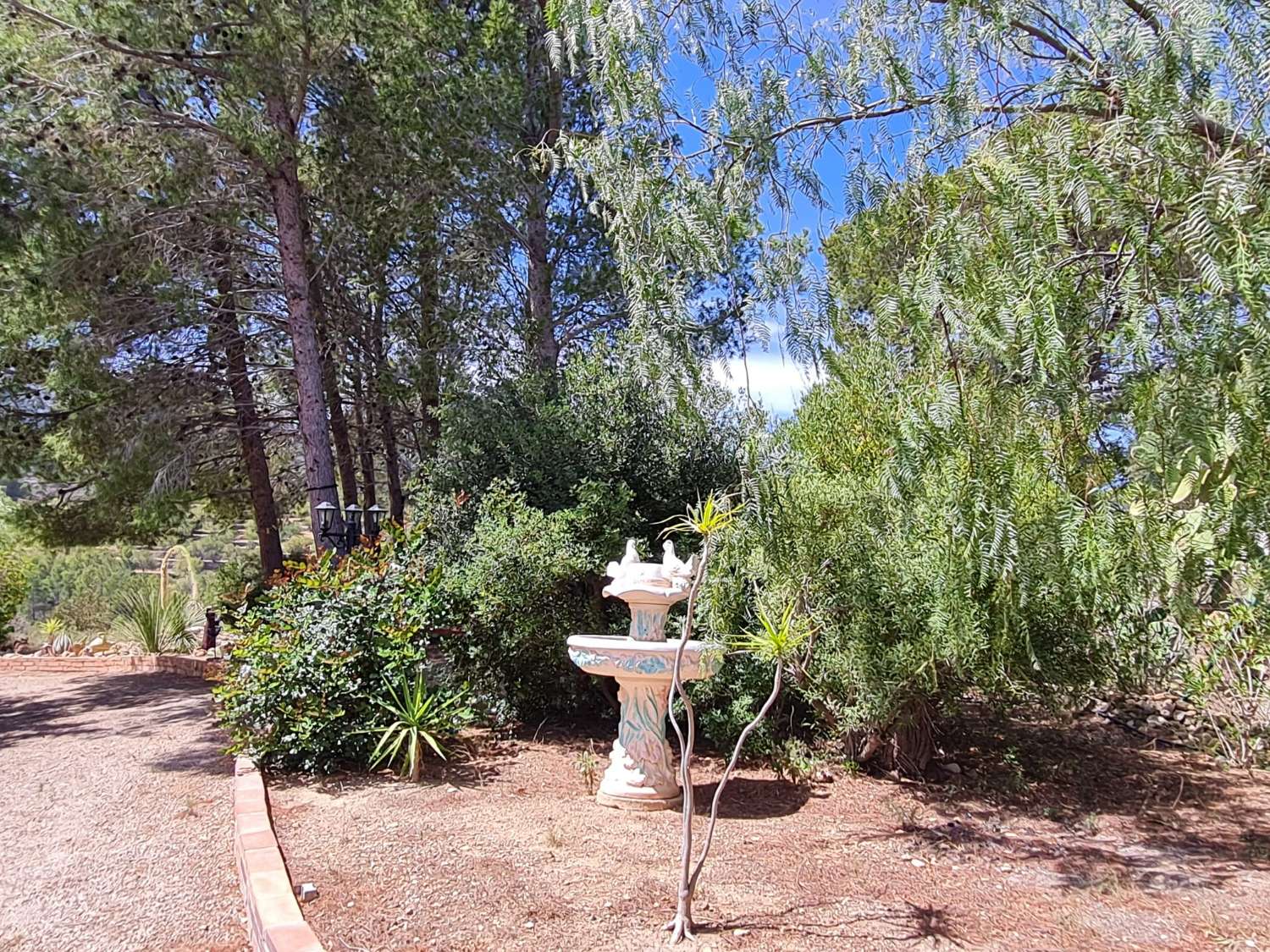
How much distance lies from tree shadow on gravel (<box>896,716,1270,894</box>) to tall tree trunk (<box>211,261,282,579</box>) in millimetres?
7363

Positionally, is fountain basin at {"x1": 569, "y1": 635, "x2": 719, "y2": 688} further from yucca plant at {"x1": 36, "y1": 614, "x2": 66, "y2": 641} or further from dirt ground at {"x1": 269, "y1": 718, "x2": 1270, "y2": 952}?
yucca plant at {"x1": 36, "y1": 614, "x2": 66, "y2": 641}

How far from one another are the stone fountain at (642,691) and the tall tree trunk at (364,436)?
7.26 m

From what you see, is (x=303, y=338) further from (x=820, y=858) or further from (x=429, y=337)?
(x=820, y=858)

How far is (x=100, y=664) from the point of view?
39.1 ft

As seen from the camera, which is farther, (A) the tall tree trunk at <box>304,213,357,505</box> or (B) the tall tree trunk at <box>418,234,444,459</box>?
(A) the tall tree trunk at <box>304,213,357,505</box>

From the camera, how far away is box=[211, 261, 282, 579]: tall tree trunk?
35.7 feet

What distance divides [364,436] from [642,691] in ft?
28.2

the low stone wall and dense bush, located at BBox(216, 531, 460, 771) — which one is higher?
dense bush, located at BBox(216, 531, 460, 771)

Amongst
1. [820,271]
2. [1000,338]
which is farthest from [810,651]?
[1000,338]

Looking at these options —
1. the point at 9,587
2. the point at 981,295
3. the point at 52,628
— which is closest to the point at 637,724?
the point at 981,295

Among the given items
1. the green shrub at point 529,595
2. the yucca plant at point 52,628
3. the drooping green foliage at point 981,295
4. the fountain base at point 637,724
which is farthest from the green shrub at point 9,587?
the drooping green foliage at point 981,295

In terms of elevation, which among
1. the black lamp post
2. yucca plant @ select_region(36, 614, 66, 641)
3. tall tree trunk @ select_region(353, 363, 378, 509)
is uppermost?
tall tree trunk @ select_region(353, 363, 378, 509)

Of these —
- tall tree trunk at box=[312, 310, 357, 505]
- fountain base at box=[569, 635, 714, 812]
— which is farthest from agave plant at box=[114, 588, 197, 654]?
fountain base at box=[569, 635, 714, 812]

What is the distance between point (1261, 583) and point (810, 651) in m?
2.76
